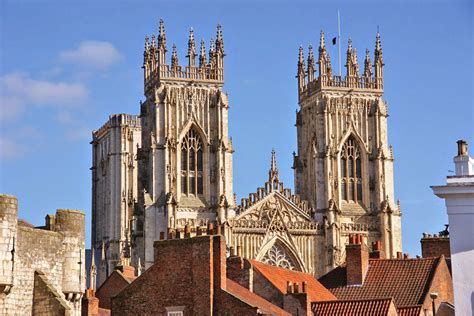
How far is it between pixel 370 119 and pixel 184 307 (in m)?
54.2

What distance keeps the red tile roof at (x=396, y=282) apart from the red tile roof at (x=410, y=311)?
2.01 meters

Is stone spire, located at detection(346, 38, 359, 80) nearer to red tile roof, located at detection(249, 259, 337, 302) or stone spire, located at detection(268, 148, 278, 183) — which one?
stone spire, located at detection(268, 148, 278, 183)

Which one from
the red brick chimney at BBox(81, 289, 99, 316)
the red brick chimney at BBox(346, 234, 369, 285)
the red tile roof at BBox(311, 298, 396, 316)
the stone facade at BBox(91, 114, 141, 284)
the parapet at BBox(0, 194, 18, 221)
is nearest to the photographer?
the parapet at BBox(0, 194, 18, 221)

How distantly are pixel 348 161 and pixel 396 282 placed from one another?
4505 cm

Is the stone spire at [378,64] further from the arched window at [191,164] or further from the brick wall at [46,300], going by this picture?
the brick wall at [46,300]

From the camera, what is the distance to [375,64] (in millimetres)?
84000

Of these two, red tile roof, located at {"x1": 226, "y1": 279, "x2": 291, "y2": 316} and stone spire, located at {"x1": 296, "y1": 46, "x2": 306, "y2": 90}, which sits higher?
stone spire, located at {"x1": 296, "y1": 46, "x2": 306, "y2": 90}

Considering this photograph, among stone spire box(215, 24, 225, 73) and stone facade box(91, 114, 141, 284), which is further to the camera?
stone facade box(91, 114, 141, 284)

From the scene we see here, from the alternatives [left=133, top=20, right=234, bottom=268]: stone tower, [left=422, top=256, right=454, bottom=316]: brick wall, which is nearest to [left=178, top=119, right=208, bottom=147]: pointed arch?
[left=133, top=20, right=234, bottom=268]: stone tower

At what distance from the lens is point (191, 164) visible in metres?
76.8

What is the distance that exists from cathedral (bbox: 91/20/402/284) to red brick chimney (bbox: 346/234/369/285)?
3667 centimetres

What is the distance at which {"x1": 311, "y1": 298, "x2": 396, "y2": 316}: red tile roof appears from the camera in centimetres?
2958

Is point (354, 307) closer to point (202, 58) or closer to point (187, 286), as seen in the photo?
point (187, 286)

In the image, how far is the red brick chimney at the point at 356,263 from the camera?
35594 millimetres
